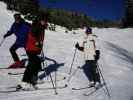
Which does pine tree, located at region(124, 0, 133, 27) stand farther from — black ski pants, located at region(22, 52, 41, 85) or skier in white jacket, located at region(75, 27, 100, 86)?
black ski pants, located at region(22, 52, 41, 85)

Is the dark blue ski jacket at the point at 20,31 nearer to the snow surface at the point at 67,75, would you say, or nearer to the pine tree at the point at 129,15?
Answer: the snow surface at the point at 67,75

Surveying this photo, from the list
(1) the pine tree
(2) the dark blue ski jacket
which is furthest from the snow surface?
(1) the pine tree

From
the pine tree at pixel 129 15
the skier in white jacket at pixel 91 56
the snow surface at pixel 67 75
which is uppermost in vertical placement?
the skier in white jacket at pixel 91 56

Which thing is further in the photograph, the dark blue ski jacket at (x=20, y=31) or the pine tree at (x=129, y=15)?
the pine tree at (x=129, y=15)

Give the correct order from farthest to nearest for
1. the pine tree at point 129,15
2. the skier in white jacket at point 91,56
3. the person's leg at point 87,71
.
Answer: the pine tree at point 129,15, the person's leg at point 87,71, the skier in white jacket at point 91,56

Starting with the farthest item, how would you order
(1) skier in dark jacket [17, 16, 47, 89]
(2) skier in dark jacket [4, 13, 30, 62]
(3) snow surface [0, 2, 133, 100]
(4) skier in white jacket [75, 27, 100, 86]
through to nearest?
(2) skier in dark jacket [4, 13, 30, 62] → (4) skier in white jacket [75, 27, 100, 86] → (1) skier in dark jacket [17, 16, 47, 89] → (3) snow surface [0, 2, 133, 100]

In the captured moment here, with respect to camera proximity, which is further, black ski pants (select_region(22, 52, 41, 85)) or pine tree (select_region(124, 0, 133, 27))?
pine tree (select_region(124, 0, 133, 27))

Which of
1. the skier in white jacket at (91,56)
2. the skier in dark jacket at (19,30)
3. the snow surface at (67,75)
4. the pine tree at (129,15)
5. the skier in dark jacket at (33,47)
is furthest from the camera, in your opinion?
the pine tree at (129,15)

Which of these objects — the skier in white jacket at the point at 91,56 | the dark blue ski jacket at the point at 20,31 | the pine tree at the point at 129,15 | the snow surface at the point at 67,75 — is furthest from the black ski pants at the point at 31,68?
the pine tree at the point at 129,15

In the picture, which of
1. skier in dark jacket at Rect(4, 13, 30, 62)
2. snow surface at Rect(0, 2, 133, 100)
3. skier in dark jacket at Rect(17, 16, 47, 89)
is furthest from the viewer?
skier in dark jacket at Rect(4, 13, 30, 62)

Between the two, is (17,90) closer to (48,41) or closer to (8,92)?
(8,92)

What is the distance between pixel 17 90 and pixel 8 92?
300 mm

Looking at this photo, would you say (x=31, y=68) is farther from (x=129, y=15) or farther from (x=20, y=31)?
(x=129, y=15)

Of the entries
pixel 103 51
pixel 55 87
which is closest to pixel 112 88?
pixel 55 87
